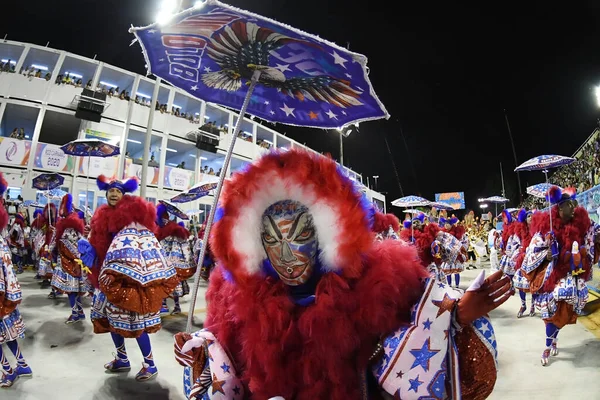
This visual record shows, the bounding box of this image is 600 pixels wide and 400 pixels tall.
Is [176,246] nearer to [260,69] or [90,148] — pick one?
[90,148]

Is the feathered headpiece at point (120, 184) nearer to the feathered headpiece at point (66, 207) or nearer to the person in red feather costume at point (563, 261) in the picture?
the feathered headpiece at point (66, 207)

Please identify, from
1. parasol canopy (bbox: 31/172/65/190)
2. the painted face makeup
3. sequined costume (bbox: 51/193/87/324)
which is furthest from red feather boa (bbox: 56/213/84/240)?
the painted face makeup

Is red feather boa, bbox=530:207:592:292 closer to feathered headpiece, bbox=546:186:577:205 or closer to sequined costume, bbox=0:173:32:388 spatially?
feathered headpiece, bbox=546:186:577:205

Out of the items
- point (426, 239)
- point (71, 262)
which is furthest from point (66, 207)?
point (426, 239)

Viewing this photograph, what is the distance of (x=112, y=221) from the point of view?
13.1 feet

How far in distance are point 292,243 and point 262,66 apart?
833 mm

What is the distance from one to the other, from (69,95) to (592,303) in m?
Answer: 23.3

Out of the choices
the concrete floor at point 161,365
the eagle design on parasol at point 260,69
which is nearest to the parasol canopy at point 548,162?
the concrete floor at point 161,365

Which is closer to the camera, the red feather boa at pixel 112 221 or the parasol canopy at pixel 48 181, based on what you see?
the red feather boa at pixel 112 221

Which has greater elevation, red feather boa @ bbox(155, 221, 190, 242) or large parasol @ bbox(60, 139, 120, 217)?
large parasol @ bbox(60, 139, 120, 217)

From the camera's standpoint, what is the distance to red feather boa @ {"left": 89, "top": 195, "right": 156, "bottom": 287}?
13.1 feet

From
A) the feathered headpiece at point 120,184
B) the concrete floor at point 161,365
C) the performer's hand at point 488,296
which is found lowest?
the concrete floor at point 161,365

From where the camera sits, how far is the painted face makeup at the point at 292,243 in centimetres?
154

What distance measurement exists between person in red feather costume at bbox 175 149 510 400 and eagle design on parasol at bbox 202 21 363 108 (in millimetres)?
331
